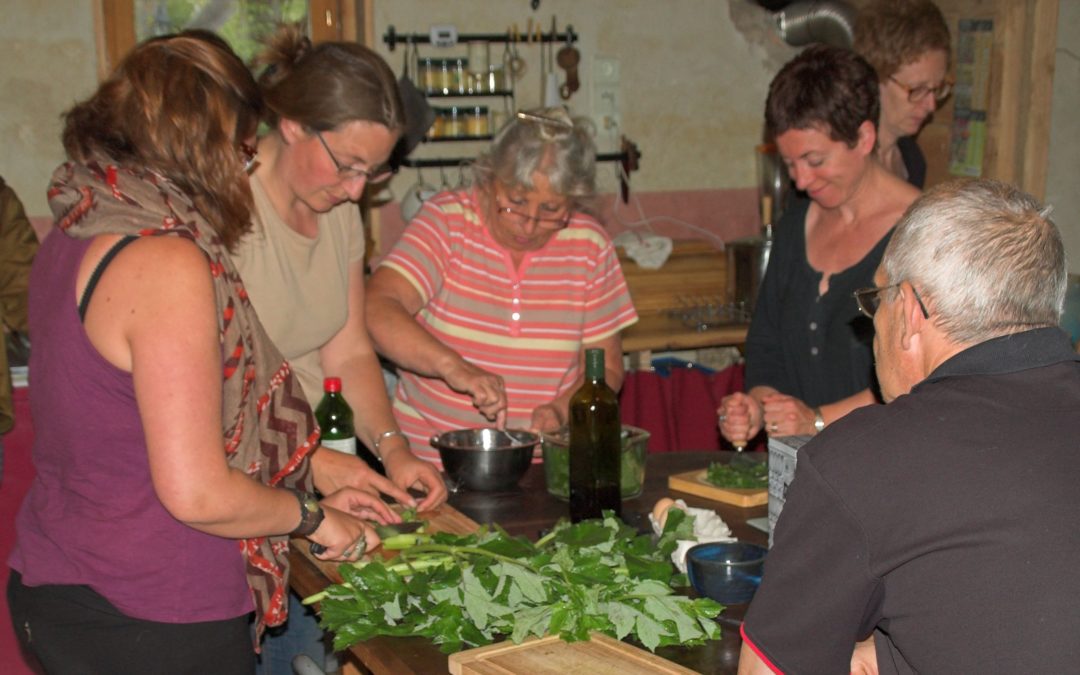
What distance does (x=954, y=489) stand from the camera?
1203 millimetres

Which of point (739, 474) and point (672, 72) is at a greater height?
point (672, 72)

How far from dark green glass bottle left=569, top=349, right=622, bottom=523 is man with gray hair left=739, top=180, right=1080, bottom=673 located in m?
0.83

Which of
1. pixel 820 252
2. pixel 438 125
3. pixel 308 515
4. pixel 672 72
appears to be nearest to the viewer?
pixel 308 515

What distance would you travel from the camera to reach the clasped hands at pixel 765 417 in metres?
2.46

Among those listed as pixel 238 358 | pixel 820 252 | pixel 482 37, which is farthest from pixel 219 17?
pixel 238 358

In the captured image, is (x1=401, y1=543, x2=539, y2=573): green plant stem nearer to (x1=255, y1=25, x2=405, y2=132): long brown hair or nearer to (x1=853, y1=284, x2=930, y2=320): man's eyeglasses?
(x1=853, y1=284, x2=930, y2=320): man's eyeglasses

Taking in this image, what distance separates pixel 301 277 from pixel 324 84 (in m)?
0.43

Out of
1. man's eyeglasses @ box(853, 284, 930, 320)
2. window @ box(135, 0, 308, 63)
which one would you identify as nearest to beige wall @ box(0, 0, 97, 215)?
window @ box(135, 0, 308, 63)

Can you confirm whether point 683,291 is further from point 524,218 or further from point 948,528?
point 948,528

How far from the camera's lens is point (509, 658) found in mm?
1566

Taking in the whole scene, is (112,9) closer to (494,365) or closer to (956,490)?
(494,365)

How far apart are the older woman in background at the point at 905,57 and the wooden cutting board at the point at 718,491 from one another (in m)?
1.29

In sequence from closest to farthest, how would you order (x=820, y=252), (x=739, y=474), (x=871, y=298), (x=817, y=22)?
(x=871, y=298) < (x=739, y=474) < (x=820, y=252) < (x=817, y=22)

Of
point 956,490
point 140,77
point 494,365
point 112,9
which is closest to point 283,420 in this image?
point 140,77
